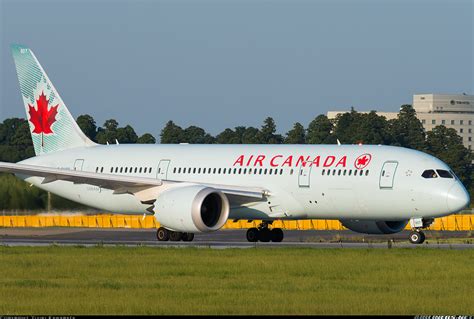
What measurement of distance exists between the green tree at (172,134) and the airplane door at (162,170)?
241 ft

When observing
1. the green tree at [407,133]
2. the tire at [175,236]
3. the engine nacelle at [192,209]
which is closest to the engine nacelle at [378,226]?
the engine nacelle at [192,209]

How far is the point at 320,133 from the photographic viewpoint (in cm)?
12400

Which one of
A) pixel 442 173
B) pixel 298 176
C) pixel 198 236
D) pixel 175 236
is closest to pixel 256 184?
pixel 298 176

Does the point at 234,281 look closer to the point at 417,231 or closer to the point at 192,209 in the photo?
the point at 192,209

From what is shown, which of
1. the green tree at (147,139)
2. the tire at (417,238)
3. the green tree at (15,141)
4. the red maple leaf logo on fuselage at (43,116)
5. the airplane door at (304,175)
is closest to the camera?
the tire at (417,238)

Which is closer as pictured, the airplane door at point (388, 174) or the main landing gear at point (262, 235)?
the airplane door at point (388, 174)

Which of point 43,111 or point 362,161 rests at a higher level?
point 43,111

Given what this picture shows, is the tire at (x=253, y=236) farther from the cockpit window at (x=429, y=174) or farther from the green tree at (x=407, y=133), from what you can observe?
the green tree at (x=407, y=133)

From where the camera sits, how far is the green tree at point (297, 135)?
403 ft

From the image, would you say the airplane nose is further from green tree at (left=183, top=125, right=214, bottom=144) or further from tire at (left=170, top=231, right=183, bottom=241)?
green tree at (left=183, top=125, right=214, bottom=144)

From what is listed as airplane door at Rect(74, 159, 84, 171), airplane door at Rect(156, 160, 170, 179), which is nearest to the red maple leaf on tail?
airplane door at Rect(156, 160, 170, 179)

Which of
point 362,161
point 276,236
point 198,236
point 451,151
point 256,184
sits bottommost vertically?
point 198,236

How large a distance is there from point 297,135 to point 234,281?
97269 mm

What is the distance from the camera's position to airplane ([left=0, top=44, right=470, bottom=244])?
136 feet
